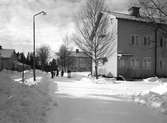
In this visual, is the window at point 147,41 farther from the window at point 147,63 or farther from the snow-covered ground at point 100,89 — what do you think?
the snow-covered ground at point 100,89

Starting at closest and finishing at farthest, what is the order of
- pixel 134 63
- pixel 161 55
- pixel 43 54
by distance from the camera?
pixel 134 63, pixel 161 55, pixel 43 54

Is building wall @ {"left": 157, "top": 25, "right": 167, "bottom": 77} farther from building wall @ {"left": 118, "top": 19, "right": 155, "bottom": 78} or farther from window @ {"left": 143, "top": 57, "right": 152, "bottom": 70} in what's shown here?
window @ {"left": 143, "top": 57, "right": 152, "bottom": 70}

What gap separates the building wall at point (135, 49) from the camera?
23.2 metres

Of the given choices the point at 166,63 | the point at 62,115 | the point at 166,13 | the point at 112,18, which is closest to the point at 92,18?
the point at 112,18

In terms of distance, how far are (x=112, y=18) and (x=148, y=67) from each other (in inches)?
349

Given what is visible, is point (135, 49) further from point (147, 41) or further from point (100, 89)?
point (100, 89)

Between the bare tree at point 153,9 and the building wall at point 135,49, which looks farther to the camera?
the building wall at point 135,49

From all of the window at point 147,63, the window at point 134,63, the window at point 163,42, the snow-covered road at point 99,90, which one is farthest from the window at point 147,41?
the snow-covered road at point 99,90

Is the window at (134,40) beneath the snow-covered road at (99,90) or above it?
above

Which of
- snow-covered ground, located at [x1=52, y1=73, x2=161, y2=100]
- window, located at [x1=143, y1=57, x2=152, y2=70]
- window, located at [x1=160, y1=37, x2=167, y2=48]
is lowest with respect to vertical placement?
snow-covered ground, located at [x1=52, y1=73, x2=161, y2=100]

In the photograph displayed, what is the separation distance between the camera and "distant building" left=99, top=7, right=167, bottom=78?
2312 cm

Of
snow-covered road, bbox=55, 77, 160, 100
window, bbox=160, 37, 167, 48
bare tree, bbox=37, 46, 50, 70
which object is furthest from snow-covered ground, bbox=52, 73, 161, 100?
bare tree, bbox=37, 46, 50, 70

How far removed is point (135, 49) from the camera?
24094 millimetres

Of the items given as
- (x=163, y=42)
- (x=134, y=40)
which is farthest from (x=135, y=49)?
(x=163, y=42)
